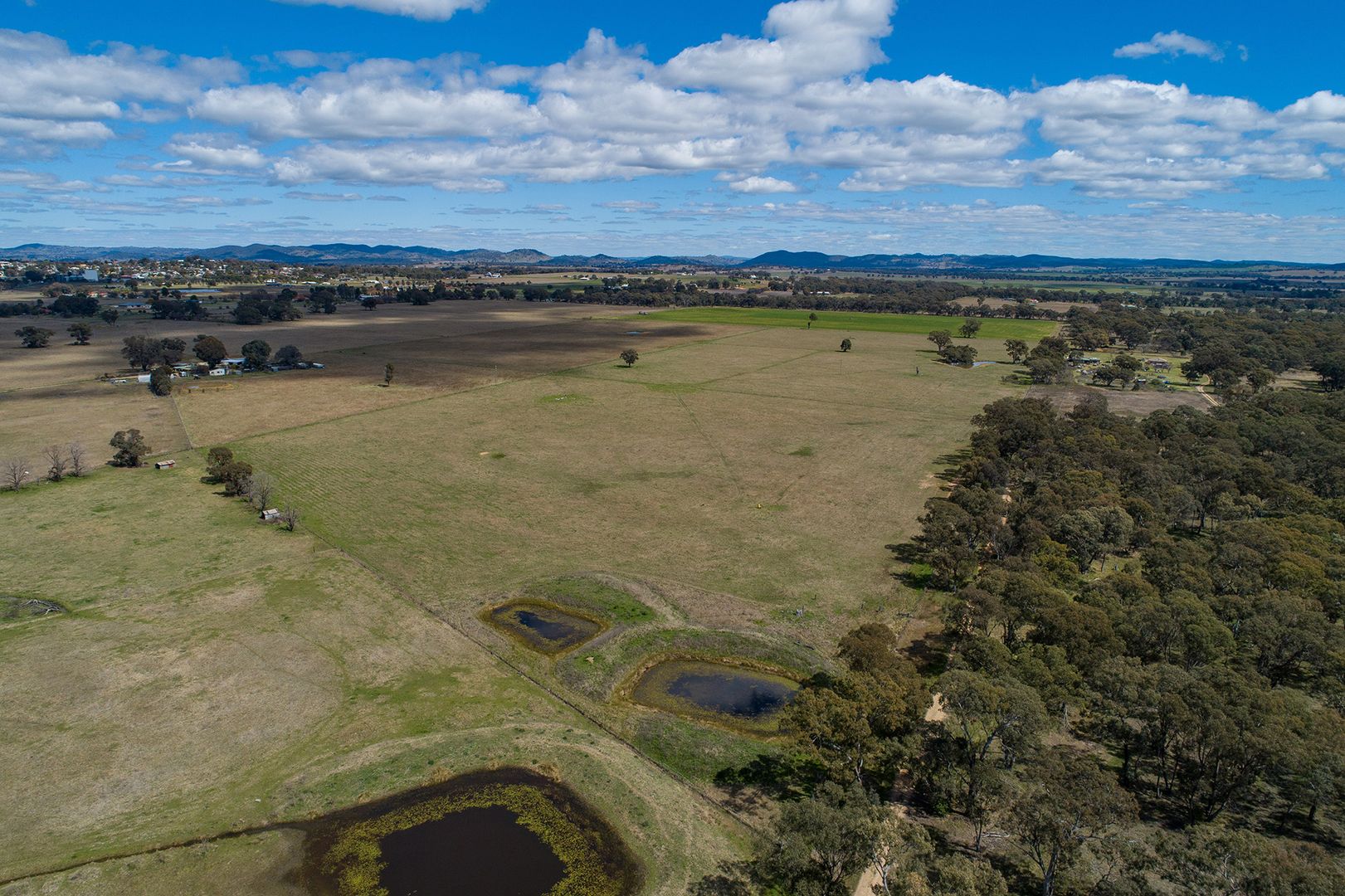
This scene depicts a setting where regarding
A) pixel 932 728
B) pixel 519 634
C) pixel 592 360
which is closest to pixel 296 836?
pixel 519 634

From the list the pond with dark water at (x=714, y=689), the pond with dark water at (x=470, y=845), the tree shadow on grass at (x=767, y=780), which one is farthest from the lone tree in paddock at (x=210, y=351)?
the tree shadow on grass at (x=767, y=780)

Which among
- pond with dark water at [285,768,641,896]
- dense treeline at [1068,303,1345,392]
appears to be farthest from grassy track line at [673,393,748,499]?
dense treeline at [1068,303,1345,392]

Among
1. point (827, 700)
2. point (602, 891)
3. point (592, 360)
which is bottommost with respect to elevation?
point (602, 891)

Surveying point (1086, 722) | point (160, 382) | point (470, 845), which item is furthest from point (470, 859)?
point (160, 382)

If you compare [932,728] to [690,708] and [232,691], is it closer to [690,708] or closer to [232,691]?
[690,708]

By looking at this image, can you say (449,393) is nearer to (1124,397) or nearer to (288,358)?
(288,358)

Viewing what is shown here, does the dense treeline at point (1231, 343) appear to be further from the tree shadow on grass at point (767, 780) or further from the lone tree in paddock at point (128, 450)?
the lone tree in paddock at point (128, 450)
